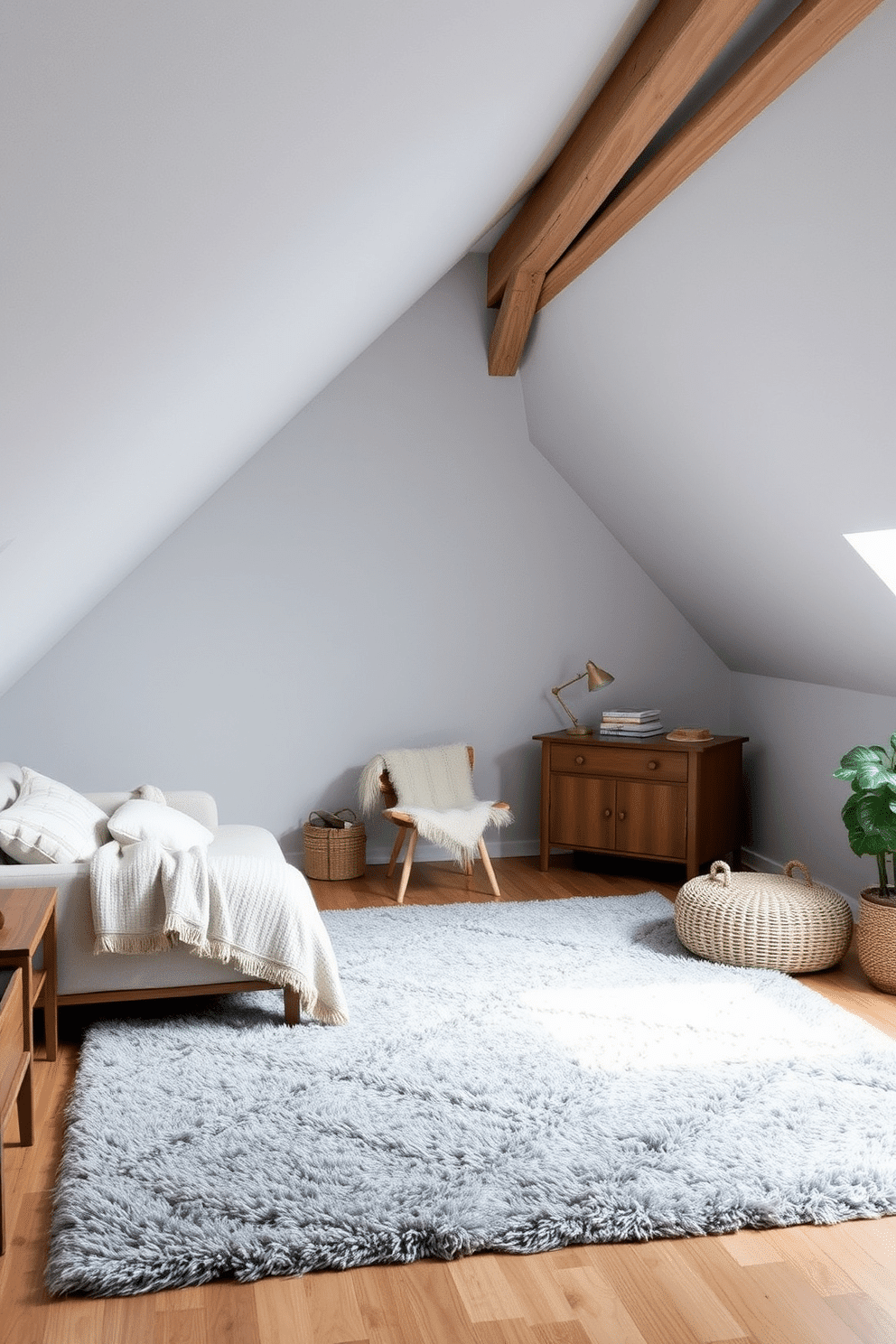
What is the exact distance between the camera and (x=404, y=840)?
206 inches

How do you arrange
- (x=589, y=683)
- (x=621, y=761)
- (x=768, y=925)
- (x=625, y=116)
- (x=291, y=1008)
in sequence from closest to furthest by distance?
(x=625, y=116), (x=291, y=1008), (x=768, y=925), (x=621, y=761), (x=589, y=683)

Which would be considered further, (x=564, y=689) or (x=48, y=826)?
(x=564, y=689)

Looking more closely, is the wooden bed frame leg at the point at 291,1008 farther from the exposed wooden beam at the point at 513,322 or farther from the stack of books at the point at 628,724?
the exposed wooden beam at the point at 513,322

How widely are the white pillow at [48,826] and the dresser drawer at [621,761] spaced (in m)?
2.22

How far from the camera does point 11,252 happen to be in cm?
96

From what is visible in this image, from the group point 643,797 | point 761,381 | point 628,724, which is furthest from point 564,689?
point 761,381

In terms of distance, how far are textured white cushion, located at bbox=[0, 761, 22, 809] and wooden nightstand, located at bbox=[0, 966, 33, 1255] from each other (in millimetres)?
978

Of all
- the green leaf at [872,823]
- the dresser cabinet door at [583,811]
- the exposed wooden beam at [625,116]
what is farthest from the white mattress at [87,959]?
the exposed wooden beam at [625,116]

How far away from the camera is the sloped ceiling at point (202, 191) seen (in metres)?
0.88

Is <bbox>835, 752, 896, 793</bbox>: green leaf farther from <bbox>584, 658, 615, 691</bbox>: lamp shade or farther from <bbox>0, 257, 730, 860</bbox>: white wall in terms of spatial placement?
<bbox>0, 257, 730, 860</bbox>: white wall

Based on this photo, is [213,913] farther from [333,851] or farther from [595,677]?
[595,677]

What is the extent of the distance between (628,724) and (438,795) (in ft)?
3.11

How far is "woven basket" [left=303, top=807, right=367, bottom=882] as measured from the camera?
194 inches

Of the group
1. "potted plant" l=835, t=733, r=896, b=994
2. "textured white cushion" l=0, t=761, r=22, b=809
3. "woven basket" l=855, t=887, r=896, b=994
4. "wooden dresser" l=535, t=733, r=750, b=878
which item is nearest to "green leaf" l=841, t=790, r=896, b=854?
"potted plant" l=835, t=733, r=896, b=994
